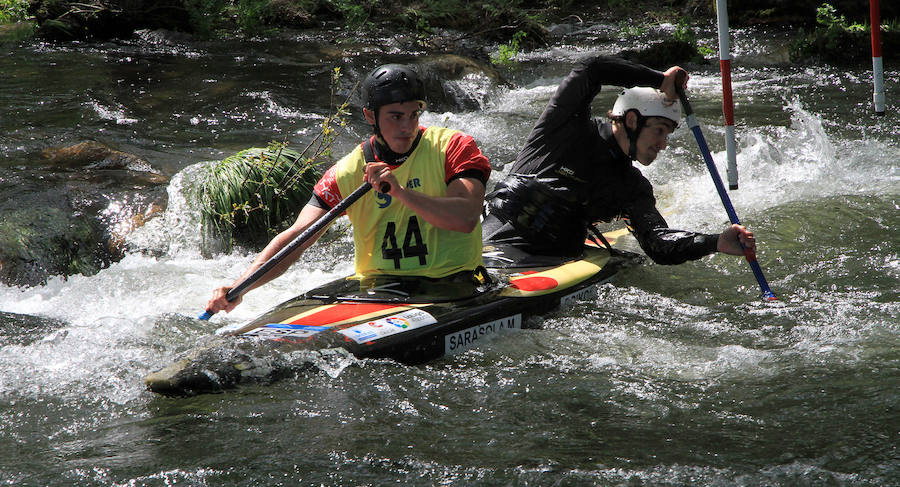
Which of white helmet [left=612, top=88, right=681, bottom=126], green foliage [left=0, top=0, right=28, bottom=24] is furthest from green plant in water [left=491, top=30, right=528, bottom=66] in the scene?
white helmet [left=612, top=88, right=681, bottom=126]

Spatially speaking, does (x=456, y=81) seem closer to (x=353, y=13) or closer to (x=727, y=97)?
(x=353, y=13)

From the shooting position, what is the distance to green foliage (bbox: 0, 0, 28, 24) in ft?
39.5

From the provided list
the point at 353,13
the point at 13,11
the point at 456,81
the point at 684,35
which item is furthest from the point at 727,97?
the point at 13,11

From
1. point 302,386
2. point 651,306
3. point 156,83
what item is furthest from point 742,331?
point 156,83

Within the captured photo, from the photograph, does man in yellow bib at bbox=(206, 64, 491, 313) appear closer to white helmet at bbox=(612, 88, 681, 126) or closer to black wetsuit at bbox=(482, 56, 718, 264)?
black wetsuit at bbox=(482, 56, 718, 264)

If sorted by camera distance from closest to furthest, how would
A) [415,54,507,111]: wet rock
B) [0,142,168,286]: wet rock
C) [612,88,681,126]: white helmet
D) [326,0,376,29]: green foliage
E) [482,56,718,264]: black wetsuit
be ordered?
[612,88,681,126]: white helmet → [482,56,718,264]: black wetsuit → [0,142,168,286]: wet rock → [415,54,507,111]: wet rock → [326,0,376,29]: green foliage

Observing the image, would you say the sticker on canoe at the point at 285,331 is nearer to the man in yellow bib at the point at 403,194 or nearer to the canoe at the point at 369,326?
the canoe at the point at 369,326

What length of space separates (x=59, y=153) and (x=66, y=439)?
4.62 meters

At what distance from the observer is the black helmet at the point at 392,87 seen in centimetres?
347

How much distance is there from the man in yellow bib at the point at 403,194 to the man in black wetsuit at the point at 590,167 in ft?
2.72

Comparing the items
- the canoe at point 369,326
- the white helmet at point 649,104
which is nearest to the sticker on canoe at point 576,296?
the canoe at point 369,326

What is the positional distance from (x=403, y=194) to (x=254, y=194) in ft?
9.96

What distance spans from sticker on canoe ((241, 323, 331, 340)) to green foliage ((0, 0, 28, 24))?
10590 millimetres

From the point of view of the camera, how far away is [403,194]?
3430mm
